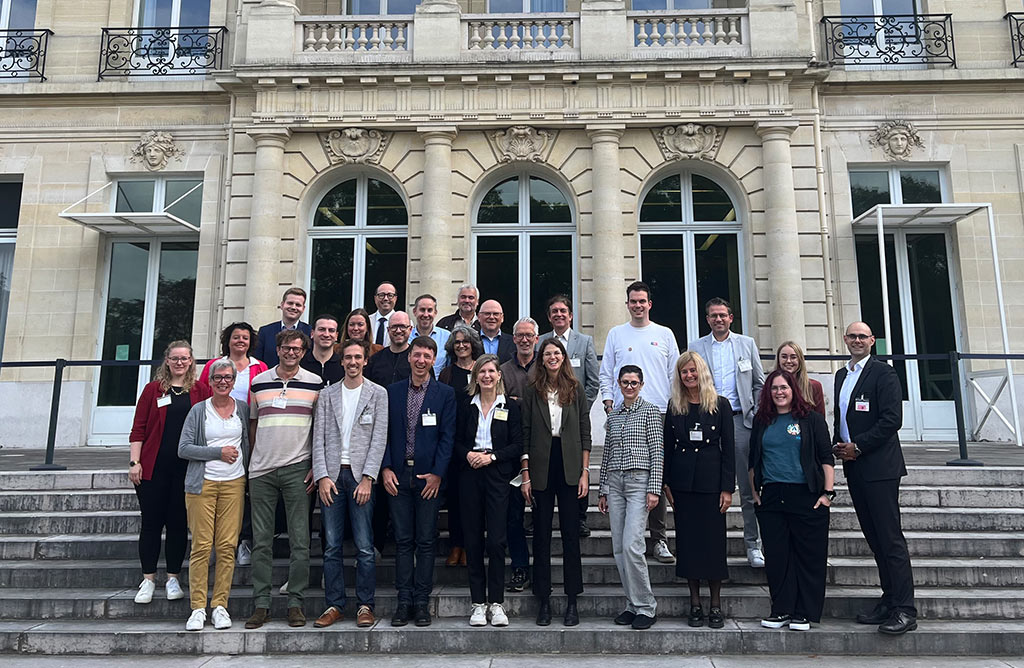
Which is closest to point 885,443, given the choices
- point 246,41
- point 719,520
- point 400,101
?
point 719,520

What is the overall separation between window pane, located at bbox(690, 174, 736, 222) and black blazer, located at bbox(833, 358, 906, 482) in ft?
24.5

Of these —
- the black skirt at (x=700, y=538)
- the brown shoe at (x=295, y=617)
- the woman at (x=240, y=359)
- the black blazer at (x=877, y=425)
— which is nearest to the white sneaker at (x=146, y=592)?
the brown shoe at (x=295, y=617)

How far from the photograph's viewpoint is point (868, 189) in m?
12.9

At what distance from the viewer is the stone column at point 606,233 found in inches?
464

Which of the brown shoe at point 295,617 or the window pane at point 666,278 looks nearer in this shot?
the brown shoe at point 295,617

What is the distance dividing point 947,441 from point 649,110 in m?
7.56

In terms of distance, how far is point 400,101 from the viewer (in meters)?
12.5

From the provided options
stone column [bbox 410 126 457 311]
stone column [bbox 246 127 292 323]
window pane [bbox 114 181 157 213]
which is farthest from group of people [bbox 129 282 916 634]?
window pane [bbox 114 181 157 213]

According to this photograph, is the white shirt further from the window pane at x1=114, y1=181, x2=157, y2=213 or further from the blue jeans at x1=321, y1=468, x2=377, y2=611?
the window pane at x1=114, y1=181, x2=157, y2=213

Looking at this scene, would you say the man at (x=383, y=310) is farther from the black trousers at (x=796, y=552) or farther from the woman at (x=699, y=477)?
the black trousers at (x=796, y=552)

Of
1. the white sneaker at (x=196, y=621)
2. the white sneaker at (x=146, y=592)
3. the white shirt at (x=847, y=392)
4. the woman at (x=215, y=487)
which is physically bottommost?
the white sneaker at (x=196, y=621)

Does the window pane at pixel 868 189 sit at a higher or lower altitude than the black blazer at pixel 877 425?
higher

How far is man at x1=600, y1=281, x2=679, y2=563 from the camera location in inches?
247

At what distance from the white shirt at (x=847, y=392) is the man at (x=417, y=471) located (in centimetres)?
312
